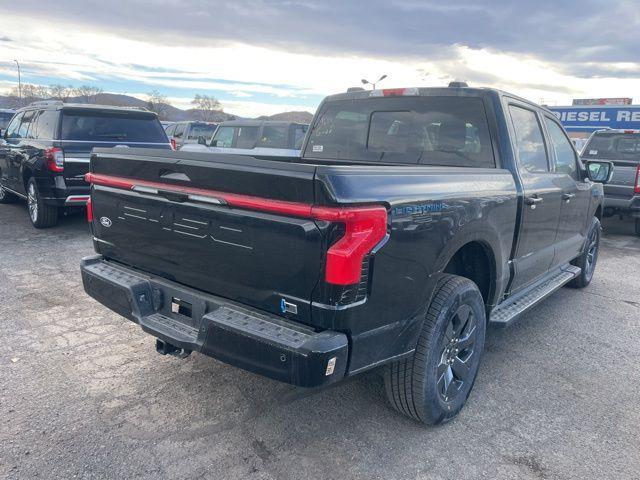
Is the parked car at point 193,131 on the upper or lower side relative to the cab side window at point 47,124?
lower

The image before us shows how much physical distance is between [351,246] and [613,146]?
10.8 metres

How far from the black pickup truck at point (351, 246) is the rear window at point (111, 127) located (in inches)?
197

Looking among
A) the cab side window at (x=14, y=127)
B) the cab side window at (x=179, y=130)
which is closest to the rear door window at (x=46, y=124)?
the cab side window at (x=14, y=127)

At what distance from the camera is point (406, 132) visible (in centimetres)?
426

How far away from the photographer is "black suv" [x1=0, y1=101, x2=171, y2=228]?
7.70 metres

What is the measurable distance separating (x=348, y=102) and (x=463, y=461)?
9.82 ft

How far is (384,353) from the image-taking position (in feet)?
8.92

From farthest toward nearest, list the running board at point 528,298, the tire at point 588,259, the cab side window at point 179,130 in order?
the cab side window at point 179,130
the tire at point 588,259
the running board at point 528,298

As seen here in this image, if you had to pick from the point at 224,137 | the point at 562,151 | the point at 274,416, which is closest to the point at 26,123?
the point at 224,137

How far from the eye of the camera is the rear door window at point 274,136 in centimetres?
1246

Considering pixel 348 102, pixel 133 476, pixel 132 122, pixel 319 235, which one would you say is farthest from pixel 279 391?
pixel 132 122

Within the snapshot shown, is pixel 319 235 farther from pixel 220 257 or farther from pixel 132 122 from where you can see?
pixel 132 122

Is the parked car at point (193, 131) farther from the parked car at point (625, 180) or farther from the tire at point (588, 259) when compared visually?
the tire at point (588, 259)

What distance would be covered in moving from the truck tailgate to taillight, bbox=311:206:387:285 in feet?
0.21
